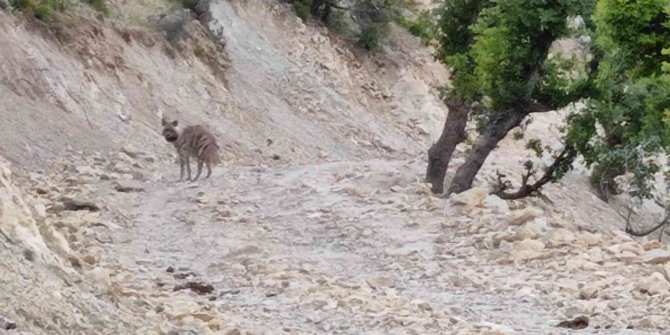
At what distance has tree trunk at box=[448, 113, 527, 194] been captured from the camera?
56.6ft

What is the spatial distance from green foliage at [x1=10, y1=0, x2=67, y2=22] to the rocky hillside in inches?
11.7

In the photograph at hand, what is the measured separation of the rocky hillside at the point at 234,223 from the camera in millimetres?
8828

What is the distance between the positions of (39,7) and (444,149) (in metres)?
10.2

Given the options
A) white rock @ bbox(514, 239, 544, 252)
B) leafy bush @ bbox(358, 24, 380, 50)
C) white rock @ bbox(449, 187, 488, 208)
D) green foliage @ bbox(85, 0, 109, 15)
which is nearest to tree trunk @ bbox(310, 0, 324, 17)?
leafy bush @ bbox(358, 24, 380, 50)

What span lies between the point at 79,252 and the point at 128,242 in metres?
1.94

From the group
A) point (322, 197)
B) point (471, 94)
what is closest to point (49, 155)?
point (322, 197)

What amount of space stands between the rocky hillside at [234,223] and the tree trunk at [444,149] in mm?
372

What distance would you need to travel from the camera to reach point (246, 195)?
16.8 meters

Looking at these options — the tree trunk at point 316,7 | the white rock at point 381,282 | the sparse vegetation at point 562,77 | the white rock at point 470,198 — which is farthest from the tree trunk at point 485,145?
the tree trunk at point 316,7

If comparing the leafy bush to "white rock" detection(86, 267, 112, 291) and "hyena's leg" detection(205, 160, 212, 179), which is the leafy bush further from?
"white rock" detection(86, 267, 112, 291)

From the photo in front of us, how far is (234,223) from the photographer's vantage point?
14.5 m

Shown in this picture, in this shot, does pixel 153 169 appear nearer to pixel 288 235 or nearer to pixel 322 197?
pixel 322 197

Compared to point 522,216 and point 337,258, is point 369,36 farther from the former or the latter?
point 337,258

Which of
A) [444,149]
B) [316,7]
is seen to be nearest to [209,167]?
[444,149]
